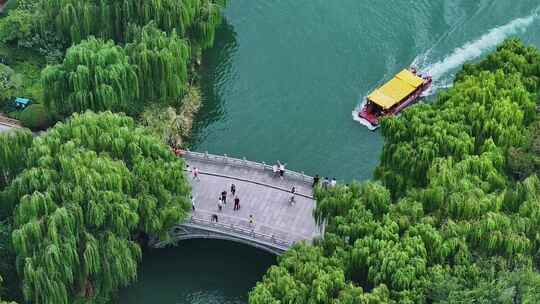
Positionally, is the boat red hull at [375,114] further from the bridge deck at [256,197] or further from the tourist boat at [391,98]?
the bridge deck at [256,197]

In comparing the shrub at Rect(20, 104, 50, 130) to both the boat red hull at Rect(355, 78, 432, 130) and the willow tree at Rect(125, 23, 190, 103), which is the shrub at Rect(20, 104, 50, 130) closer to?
the willow tree at Rect(125, 23, 190, 103)

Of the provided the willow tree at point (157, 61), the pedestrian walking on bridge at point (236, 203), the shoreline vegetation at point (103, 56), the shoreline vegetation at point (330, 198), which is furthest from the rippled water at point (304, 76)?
the willow tree at point (157, 61)

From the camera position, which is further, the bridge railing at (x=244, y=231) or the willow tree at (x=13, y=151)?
the bridge railing at (x=244, y=231)

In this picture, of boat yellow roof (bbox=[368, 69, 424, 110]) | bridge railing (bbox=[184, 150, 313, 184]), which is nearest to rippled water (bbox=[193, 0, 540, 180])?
boat yellow roof (bbox=[368, 69, 424, 110])

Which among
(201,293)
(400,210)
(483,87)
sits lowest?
(201,293)

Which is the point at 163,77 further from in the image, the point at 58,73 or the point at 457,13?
the point at 457,13

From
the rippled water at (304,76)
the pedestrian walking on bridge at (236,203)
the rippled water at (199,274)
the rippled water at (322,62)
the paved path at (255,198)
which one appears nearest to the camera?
the paved path at (255,198)

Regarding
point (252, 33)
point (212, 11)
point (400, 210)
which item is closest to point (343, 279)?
point (400, 210)
